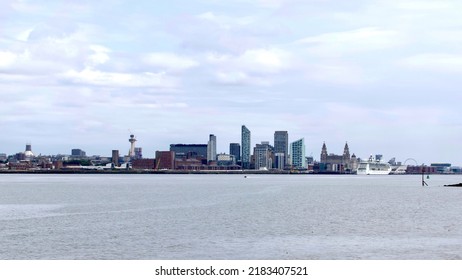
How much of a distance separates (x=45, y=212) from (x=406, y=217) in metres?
42.8

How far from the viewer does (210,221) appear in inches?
3059

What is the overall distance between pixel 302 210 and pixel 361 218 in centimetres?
1477

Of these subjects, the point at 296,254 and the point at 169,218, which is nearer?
the point at 296,254

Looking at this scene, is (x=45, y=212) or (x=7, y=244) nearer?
(x=7, y=244)

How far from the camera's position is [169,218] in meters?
81.6

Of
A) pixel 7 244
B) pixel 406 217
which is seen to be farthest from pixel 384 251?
pixel 406 217

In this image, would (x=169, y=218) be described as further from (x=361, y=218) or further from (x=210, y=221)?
(x=361, y=218)

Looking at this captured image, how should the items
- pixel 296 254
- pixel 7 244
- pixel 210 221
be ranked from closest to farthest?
pixel 296 254 → pixel 7 244 → pixel 210 221
